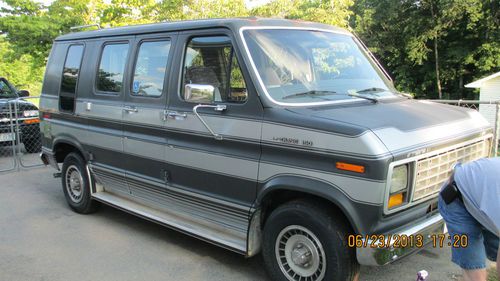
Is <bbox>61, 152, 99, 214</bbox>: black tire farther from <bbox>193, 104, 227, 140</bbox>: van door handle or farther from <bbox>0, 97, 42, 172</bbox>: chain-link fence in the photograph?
<bbox>0, 97, 42, 172</bbox>: chain-link fence

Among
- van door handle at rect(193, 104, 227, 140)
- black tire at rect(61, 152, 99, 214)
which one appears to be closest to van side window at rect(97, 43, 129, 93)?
black tire at rect(61, 152, 99, 214)

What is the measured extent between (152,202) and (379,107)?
8.71 ft

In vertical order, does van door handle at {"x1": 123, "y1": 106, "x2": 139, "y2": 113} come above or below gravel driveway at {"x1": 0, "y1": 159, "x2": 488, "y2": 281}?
above

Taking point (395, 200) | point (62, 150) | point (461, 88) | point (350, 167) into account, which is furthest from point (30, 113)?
point (461, 88)

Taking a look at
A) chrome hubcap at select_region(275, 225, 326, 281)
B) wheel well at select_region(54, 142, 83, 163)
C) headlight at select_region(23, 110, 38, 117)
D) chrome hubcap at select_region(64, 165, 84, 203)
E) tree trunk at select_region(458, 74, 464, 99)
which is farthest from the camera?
tree trunk at select_region(458, 74, 464, 99)

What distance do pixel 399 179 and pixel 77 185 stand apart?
4.57 metres

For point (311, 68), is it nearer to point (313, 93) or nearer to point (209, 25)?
point (313, 93)

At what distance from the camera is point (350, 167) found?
10.4ft

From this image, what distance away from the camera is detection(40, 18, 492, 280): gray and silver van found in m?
3.25

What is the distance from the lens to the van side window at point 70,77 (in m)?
5.93

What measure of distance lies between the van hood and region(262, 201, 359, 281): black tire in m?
0.72

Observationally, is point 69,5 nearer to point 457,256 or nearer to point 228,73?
point 228,73

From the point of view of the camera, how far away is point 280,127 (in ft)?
11.7

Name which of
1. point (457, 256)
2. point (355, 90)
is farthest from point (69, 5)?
point (457, 256)
